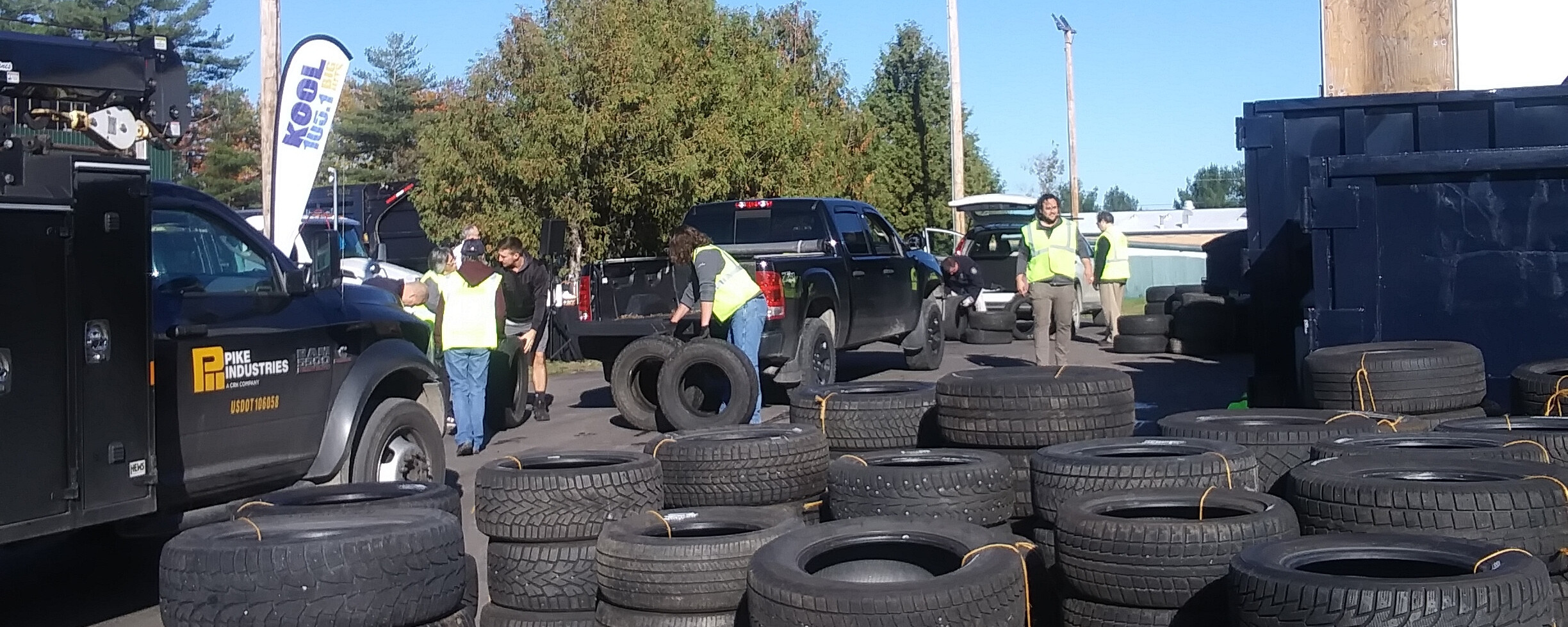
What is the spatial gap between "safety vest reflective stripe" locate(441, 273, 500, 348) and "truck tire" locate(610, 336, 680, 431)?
127cm

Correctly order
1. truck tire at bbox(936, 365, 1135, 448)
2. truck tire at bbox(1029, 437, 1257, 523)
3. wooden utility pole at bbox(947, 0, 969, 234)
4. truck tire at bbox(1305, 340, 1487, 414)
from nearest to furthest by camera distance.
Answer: truck tire at bbox(1029, 437, 1257, 523) → truck tire at bbox(936, 365, 1135, 448) → truck tire at bbox(1305, 340, 1487, 414) → wooden utility pole at bbox(947, 0, 969, 234)

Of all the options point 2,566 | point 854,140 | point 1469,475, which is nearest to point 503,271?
point 2,566

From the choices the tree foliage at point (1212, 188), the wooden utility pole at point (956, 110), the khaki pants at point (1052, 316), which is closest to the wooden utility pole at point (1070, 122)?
the wooden utility pole at point (956, 110)

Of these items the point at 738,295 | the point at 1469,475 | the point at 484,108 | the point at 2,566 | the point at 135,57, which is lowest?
the point at 2,566

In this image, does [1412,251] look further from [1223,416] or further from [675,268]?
[675,268]

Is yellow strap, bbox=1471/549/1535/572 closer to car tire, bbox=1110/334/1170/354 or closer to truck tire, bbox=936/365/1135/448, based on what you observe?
truck tire, bbox=936/365/1135/448

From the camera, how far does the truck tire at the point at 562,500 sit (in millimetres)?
5555

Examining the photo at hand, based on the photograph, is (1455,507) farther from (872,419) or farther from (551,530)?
(551,530)

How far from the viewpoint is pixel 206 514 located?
6895mm

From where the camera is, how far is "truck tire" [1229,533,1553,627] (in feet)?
11.6

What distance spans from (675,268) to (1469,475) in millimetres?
8710

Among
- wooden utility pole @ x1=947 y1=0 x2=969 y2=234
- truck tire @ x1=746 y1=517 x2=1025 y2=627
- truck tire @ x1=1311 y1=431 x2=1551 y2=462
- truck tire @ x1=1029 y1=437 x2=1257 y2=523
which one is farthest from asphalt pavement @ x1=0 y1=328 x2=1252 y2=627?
wooden utility pole @ x1=947 y1=0 x2=969 y2=234

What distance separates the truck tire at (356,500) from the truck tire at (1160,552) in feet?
8.38

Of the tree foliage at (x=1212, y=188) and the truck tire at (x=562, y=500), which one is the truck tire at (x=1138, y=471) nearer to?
the truck tire at (x=562, y=500)
